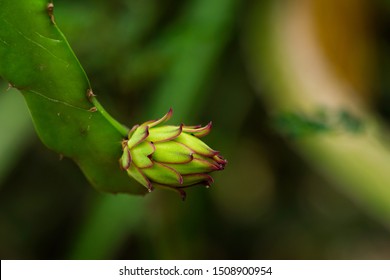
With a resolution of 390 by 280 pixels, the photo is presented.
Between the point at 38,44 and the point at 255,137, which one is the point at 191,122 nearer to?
the point at 255,137

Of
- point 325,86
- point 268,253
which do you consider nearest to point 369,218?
point 268,253

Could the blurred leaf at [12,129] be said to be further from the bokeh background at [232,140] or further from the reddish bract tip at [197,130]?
the reddish bract tip at [197,130]

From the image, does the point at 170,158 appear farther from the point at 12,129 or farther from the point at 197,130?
the point at 12,129

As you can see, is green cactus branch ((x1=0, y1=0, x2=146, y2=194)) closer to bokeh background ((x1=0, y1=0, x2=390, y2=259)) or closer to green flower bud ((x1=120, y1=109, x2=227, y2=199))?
green flower bud ((x1=120, y1=109, x2=227, y2=199))

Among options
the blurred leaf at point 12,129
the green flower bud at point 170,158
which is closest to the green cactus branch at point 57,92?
the green flower bud at point 170,158

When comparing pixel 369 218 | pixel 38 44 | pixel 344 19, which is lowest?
pixel 38 44

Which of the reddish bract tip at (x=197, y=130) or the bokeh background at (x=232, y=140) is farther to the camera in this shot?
the bokeh background at (x=232, y=140)
